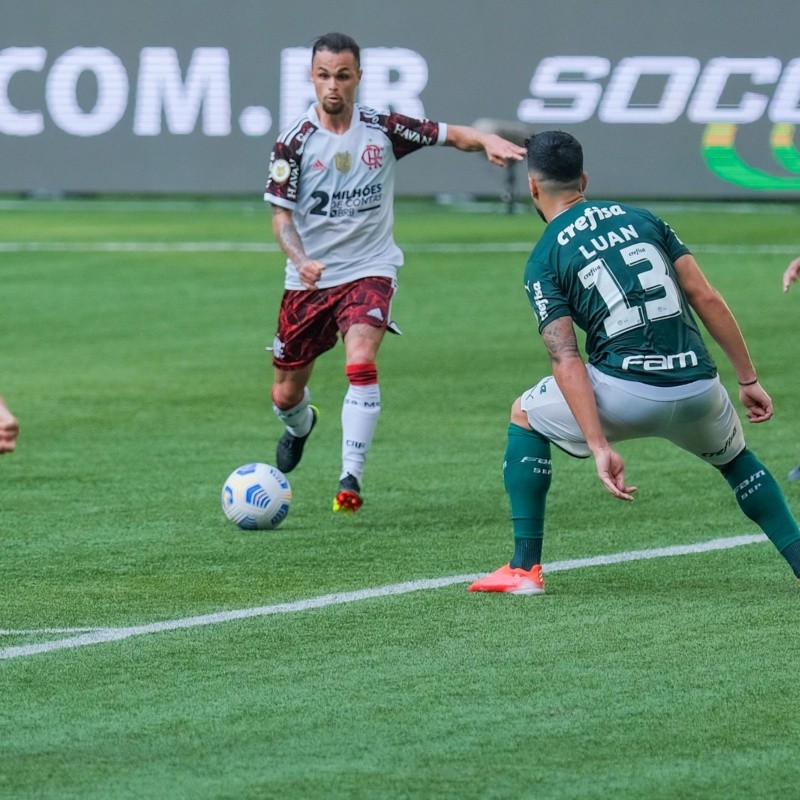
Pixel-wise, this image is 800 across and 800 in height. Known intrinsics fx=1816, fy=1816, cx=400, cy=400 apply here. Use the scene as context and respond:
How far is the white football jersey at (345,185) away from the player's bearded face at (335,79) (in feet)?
0.56

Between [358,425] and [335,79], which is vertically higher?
[335,79]

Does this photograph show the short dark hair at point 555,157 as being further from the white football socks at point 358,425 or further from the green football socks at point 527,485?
the white football socks at point 358,425

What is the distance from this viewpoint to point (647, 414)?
21.4ft

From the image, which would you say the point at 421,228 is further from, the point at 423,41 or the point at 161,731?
the point at 161,731

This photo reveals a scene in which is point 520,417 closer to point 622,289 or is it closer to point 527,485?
point 527,485

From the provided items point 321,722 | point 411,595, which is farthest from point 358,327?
point 321,722

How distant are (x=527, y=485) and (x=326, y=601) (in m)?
0.86

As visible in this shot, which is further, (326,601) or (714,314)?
(326,601)

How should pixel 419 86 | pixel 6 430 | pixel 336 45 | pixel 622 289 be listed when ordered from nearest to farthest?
pixel 6 430
pixel 622 289
pixel 336 45
pixel 419 86

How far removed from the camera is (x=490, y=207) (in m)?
29.4

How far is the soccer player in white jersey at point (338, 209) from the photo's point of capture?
9078 mm

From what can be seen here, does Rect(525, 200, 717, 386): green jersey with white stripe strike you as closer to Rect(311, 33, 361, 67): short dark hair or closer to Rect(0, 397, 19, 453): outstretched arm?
Rect(0, 397, 19, 453): outstretched arm

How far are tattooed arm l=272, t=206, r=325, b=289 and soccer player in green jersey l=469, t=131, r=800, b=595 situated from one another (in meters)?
1.95

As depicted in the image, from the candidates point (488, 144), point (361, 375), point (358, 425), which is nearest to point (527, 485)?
point (358, 425)
